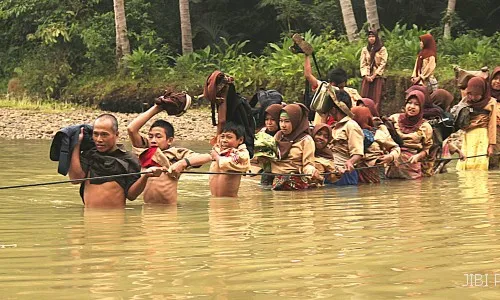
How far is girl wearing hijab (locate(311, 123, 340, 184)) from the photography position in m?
11.8

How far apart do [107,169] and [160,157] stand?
66 cm

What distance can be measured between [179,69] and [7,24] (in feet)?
24.7

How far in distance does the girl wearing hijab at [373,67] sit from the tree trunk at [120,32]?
930 centimetres

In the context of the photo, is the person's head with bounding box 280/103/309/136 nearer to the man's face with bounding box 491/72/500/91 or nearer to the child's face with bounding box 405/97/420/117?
the child's face with bounding box 405/97/420/117

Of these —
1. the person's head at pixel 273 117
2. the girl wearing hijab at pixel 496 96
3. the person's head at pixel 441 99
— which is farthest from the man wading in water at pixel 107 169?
the person's head at pixel 441 99

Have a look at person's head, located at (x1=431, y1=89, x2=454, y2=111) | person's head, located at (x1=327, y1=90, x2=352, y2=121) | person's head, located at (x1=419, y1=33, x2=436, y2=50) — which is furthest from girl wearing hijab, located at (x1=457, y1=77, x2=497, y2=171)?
person's head, located at (x1=419, y1=33, x2=436, y2=50)

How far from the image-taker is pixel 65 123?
2362cm

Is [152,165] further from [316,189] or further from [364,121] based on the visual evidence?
[364,121]

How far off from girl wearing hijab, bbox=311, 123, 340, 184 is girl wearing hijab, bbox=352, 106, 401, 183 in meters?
0.77

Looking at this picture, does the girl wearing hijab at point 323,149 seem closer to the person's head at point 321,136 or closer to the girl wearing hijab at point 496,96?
the person's head at point 321,136

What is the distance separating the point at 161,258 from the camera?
20.8 feet

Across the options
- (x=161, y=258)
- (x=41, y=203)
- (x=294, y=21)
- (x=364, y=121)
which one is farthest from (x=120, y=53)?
(x=161, y=258)

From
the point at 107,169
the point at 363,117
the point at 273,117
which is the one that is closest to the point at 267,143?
the point at 273,117

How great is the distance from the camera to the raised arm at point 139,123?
30.8 feet
